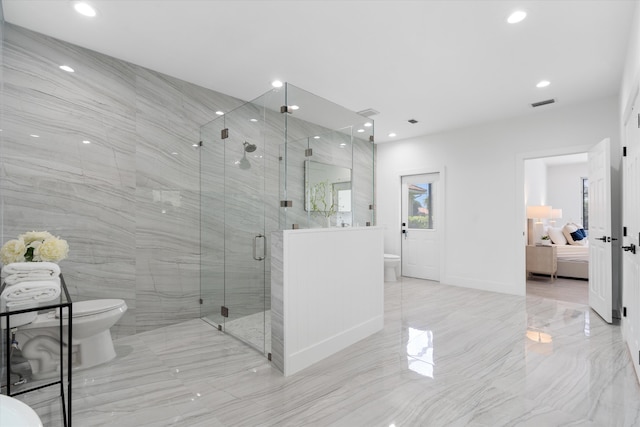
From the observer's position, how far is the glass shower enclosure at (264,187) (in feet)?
8.28

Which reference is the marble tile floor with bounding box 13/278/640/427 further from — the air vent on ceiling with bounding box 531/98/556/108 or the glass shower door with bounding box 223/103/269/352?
the air vent on ceiling with bounding box 531/98/556/108

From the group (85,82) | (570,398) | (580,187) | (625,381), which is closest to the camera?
(570,398)

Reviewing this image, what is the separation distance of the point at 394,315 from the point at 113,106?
357 cm

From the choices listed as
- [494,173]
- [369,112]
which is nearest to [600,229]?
[494,173]

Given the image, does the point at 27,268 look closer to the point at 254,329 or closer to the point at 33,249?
the point at 33,249

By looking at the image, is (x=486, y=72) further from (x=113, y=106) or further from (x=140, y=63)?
(x=113, y=106)

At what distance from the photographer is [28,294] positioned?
173cm

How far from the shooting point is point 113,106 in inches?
118

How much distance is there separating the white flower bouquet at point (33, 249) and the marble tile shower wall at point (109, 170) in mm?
827

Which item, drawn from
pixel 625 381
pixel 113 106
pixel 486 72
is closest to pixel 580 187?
pixel 486 72

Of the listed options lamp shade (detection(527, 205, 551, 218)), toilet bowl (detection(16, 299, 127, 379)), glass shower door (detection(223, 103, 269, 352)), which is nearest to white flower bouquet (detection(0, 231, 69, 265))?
toilet bowl (detection(16, 299, 127, 379))

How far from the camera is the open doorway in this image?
5.51 m

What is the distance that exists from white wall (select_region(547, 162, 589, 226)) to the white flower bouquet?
10325 millimetres

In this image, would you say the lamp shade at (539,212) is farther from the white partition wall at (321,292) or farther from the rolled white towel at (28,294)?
the rolled white towel at (28,294)
